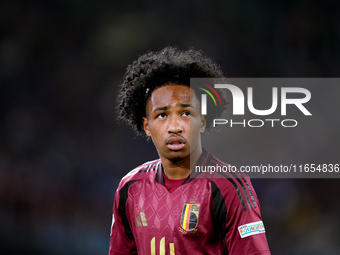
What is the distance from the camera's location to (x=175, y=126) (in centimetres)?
200

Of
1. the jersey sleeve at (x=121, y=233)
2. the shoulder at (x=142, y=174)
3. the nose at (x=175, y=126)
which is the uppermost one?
the nose at (x=175, y=126)

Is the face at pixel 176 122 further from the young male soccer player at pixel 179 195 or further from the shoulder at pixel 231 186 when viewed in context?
the shoulder at pixel 231 186

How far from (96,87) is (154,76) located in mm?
2667

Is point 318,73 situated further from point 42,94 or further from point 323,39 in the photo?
point 42,94

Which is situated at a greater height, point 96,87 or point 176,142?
point 96,87

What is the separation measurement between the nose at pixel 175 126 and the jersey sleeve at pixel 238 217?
1.13ft

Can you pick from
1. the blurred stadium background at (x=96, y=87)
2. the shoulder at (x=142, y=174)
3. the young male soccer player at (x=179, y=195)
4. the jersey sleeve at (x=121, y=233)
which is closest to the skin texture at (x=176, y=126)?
the young male soccer player at (x=179, y=195)

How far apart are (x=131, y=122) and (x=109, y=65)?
240 cm

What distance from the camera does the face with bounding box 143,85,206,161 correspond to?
201cm

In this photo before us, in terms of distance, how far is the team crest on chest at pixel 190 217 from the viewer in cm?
196

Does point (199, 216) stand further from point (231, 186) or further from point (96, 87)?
point (96, 87)

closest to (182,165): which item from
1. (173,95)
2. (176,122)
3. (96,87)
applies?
(176,122)

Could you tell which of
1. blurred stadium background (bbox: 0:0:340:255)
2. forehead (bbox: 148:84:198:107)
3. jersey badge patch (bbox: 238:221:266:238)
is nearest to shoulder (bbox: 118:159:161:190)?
forehead (bbox: 148:84:198:107)

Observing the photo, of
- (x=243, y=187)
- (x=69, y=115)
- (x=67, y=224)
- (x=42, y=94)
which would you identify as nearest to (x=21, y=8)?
(x=42, y=94)
